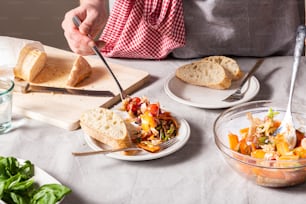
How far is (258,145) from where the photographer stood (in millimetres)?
1104

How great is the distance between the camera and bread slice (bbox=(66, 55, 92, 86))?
149 centimetres

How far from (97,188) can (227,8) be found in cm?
→ 72

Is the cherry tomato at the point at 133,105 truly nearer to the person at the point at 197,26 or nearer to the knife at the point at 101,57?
the knife at the point at 101,57

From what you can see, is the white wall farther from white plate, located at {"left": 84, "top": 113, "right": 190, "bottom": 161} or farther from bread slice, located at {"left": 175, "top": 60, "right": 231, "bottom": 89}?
white plate, located at {"left": 84, "top": 113, "right": 190, "bottom": 161}

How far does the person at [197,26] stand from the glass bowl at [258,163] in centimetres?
42

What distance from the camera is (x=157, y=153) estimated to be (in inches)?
45.6

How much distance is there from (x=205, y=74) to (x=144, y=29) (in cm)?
24

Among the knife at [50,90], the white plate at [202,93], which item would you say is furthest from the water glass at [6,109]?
the white plate at [202,93]

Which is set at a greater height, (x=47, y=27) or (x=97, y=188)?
(x=97, y=188)

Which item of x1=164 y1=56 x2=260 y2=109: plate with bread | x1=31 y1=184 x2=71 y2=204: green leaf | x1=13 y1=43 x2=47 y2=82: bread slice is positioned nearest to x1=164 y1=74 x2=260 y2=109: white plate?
x1=164 y1=56 x2=260 y2=109: plate with bread

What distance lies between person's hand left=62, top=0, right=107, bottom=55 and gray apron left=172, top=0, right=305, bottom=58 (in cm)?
24

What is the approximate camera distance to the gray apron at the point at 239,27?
1588 millimetres

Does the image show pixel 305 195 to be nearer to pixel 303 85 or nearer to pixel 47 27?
pixel 303 85

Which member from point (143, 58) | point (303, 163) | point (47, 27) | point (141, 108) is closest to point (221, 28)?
point (143, 58)
